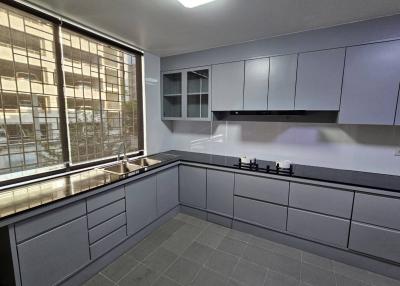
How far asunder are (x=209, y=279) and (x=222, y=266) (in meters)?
0.20

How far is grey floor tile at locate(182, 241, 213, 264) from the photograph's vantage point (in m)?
2.04

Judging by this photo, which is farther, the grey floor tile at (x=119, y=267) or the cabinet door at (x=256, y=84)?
the cabinet door at (x=256, y=84)

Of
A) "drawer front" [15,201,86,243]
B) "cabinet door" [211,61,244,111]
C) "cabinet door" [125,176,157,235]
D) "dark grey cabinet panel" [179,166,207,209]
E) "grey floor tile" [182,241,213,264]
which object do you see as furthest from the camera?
"dark grey cabinet panel" [179,166,207,209]

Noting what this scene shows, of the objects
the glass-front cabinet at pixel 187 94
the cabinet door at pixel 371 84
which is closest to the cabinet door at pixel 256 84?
the glass-front cabinet at pixel 187 94

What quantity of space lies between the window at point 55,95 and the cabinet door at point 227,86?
1.21 m

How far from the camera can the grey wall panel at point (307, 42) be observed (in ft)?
5.94

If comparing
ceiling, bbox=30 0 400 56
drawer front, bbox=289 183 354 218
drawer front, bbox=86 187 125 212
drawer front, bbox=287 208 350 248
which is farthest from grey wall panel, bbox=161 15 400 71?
drawer front, bbox=86 187 125 212

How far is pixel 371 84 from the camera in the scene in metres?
1.89

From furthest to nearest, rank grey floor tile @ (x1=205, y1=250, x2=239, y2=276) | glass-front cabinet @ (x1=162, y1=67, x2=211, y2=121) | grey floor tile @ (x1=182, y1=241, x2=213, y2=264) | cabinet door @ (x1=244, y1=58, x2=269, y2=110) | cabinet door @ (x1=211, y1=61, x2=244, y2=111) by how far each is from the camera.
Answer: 1. glass-front cabinet @ (x1=162, y1=67, x2=211, y2=121)
2. cabinet door @ (x1=211, y1=61, x2=244, y2=111)
3. cabinet door @ (x1=244, y1=58, x2=269, y2=110)
4. grey floor tile @ (x1=182, y1=241, x2=213, y2=264)
5. grey floor tile @ (x1=205, y1=250, x2=239, y2=276)

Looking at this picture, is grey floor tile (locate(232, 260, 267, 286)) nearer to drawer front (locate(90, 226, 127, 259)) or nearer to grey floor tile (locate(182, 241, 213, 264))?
grey floor tile (locate(182, 241, 213, 264))

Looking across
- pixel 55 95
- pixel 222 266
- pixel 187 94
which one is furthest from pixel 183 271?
pixel 187 94

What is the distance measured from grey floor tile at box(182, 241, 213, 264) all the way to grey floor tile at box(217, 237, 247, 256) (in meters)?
0.16

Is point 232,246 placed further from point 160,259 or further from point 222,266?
point 160,259

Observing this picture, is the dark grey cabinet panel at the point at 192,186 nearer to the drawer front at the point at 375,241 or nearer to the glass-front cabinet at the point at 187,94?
the glass-front cabinet at the point at 187,94
